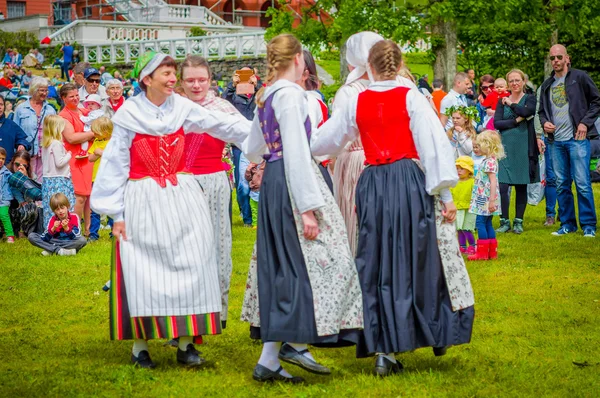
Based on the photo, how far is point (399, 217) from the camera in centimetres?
670

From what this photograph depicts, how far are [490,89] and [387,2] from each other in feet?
35.2

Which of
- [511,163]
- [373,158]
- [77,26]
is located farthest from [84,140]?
[77,26]

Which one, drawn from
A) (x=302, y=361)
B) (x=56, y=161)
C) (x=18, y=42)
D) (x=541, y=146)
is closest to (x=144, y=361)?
(x=302, y=361)

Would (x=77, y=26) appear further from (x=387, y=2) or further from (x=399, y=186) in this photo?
(x=399, y=186)

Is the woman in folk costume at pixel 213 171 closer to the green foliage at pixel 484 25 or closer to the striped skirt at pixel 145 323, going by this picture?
the striped skirt at pixel 145 323

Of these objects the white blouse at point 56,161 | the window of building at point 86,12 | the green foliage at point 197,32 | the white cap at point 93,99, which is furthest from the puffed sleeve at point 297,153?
the window of building at point 86,12

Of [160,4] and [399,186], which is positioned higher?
[160,4]

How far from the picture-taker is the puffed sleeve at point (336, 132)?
672 centimetres

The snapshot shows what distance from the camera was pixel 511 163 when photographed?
46.8 feet

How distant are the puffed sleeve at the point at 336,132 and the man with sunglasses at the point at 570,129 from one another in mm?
7337

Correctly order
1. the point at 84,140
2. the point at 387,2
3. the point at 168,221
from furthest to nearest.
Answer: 1. the point at 387,2
2. the point at 84,140
3. the point at 168,221

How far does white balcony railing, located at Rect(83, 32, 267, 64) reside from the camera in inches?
1781

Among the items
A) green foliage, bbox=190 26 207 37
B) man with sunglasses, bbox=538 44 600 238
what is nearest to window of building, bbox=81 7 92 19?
green foliage, bbox=190 26 207 37

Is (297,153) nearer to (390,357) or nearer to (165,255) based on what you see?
(165,255)
